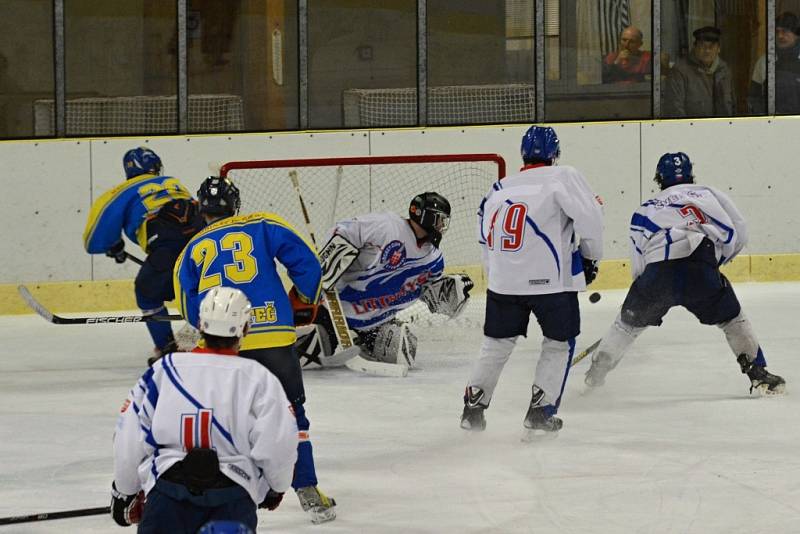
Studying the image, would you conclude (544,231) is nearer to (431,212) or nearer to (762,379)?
(762,379)

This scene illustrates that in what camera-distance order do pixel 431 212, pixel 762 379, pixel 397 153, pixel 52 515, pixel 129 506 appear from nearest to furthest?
1. pixel 129 506
2. pixel 52 515
3. pixel 762 379
4. pixel 431 212
5. pixel 397 153

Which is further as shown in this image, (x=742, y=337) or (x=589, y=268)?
(x=742, y=337)

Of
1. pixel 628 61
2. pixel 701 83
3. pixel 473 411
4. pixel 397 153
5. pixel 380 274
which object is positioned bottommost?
pixel 473 411

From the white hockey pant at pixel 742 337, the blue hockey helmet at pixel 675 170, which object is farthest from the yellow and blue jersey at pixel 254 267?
the white hockey pant at pixel 742 337

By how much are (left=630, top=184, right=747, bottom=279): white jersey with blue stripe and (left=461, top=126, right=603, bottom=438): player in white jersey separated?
612 millimetres

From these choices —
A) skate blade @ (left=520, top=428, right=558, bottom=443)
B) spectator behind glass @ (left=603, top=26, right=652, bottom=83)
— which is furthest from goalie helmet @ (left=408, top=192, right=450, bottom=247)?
spectator behind glass @ (left=603, top=26, right=652, bottom=83)

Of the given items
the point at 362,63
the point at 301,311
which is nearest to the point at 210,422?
the point at 301,311

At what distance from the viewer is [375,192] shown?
8.80 m

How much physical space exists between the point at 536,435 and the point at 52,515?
6.14ft

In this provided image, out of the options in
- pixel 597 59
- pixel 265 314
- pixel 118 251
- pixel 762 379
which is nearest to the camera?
pixel 265 314

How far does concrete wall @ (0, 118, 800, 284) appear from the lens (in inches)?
332

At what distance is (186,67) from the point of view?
891 cm

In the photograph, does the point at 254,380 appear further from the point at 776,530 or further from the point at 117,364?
the point at 117,364

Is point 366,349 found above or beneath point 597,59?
beneath
